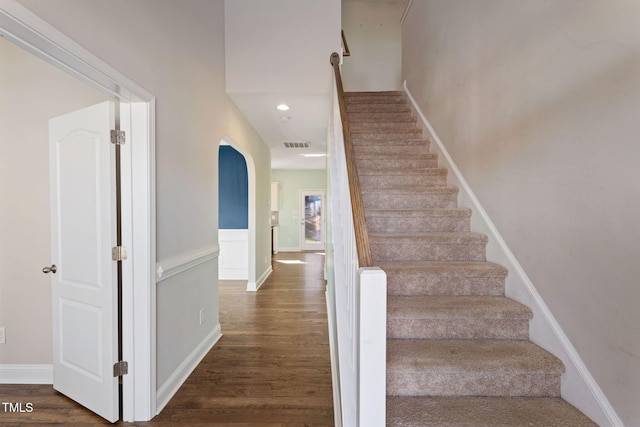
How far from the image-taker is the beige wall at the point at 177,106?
142cm

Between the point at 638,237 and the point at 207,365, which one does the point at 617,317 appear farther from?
the point at 207,365

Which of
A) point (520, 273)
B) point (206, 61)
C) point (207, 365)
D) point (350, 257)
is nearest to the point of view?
point (350, 257)

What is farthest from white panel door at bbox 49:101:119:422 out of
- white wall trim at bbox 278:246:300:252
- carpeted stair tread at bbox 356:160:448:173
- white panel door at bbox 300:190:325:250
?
white panel door at bbox 300:190:325:250

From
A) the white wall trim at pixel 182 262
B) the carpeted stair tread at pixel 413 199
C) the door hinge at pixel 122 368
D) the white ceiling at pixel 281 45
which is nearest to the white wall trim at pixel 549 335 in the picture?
the carpeted stair tread at pixel 413 199

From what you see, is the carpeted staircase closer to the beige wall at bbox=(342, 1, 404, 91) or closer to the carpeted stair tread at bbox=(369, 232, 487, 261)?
the carpeted stair tread at bbox=(369, 232, 487, 261)

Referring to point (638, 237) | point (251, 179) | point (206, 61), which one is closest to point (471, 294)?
point (638, 237)

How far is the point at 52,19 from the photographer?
1.13 metres

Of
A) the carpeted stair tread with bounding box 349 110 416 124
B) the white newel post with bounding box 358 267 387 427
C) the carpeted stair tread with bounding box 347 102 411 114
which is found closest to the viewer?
the white newel post with bounding box 358 267 387 427

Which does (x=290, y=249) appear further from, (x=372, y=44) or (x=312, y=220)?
(x=372, y=44)

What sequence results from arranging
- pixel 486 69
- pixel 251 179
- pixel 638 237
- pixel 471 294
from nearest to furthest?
1. pixel 638 237
2. pixel 471 294
3. pixel 486 69
4. pixel 251 179

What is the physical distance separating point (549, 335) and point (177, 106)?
2.81 meters

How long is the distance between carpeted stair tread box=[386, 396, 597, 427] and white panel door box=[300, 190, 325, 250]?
7.96 metres

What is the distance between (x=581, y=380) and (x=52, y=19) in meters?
2.80

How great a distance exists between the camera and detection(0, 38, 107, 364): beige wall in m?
2.15
